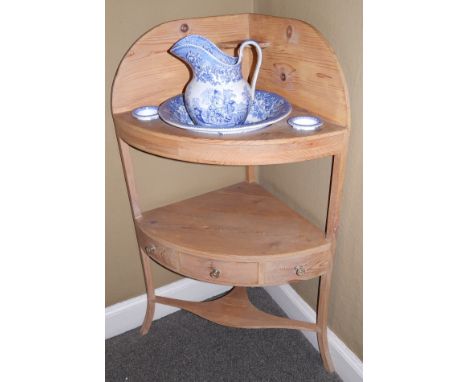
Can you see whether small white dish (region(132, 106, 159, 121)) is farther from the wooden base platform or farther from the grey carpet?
the grey carpet

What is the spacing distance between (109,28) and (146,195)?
53cm

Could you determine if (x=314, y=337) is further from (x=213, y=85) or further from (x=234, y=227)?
(x=213, y=85)

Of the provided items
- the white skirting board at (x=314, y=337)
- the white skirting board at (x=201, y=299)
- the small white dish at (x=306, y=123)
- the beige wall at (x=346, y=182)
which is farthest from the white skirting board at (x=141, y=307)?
the small white dish at (x=306, y=123)

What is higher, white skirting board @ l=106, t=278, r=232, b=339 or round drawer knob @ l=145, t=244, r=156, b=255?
round drawer knob @ l=145, t=244, r=156, b=255

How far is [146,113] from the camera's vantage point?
112cm

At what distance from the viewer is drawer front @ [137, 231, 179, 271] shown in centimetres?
120

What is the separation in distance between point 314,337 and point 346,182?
582 mm

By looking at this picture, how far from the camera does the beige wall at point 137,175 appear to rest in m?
1.21

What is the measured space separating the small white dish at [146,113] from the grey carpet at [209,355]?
0.81m

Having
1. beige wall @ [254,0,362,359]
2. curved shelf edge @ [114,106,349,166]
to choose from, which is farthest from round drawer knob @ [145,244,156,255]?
beige wall @ [254,0,362,359]

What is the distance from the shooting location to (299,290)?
1.52 metres
